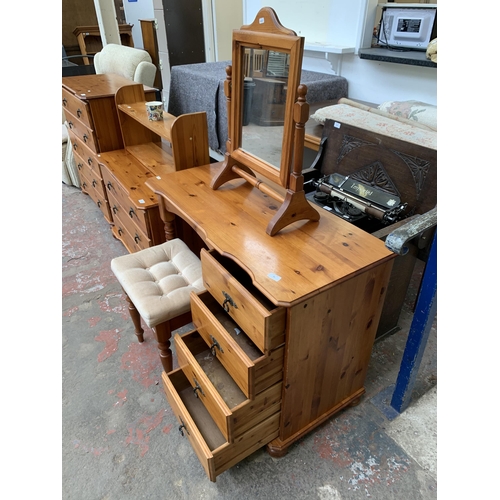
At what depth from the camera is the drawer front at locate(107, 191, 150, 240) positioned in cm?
179

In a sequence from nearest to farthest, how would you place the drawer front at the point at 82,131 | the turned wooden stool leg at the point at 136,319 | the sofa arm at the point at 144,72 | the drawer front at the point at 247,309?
the drawer front at the point at 247,309 → the turned wooden stool leg at the point at 136,319 → the drawer front at the point at 82,131 → the sofa arm at the point at 144,72

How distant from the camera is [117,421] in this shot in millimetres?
1359

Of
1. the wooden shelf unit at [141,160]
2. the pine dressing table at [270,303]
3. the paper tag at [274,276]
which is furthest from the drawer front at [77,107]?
the paper tag at [274,276]

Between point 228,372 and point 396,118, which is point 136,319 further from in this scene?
point 396,118

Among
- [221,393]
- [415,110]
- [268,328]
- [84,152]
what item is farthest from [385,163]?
[84,152]

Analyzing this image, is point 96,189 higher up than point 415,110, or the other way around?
point 415,110

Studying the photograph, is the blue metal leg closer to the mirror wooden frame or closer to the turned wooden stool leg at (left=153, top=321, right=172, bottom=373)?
the mirror wooden frame

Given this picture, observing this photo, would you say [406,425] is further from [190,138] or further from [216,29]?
[216,29]

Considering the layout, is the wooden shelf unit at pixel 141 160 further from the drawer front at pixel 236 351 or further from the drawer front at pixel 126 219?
the drawer front at pixel 236 351

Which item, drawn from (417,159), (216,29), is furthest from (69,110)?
(417,159)

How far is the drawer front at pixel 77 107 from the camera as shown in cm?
209

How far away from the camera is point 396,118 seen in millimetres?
1676

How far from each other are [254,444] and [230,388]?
20 centimetres

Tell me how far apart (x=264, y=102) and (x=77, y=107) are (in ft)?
5.30
